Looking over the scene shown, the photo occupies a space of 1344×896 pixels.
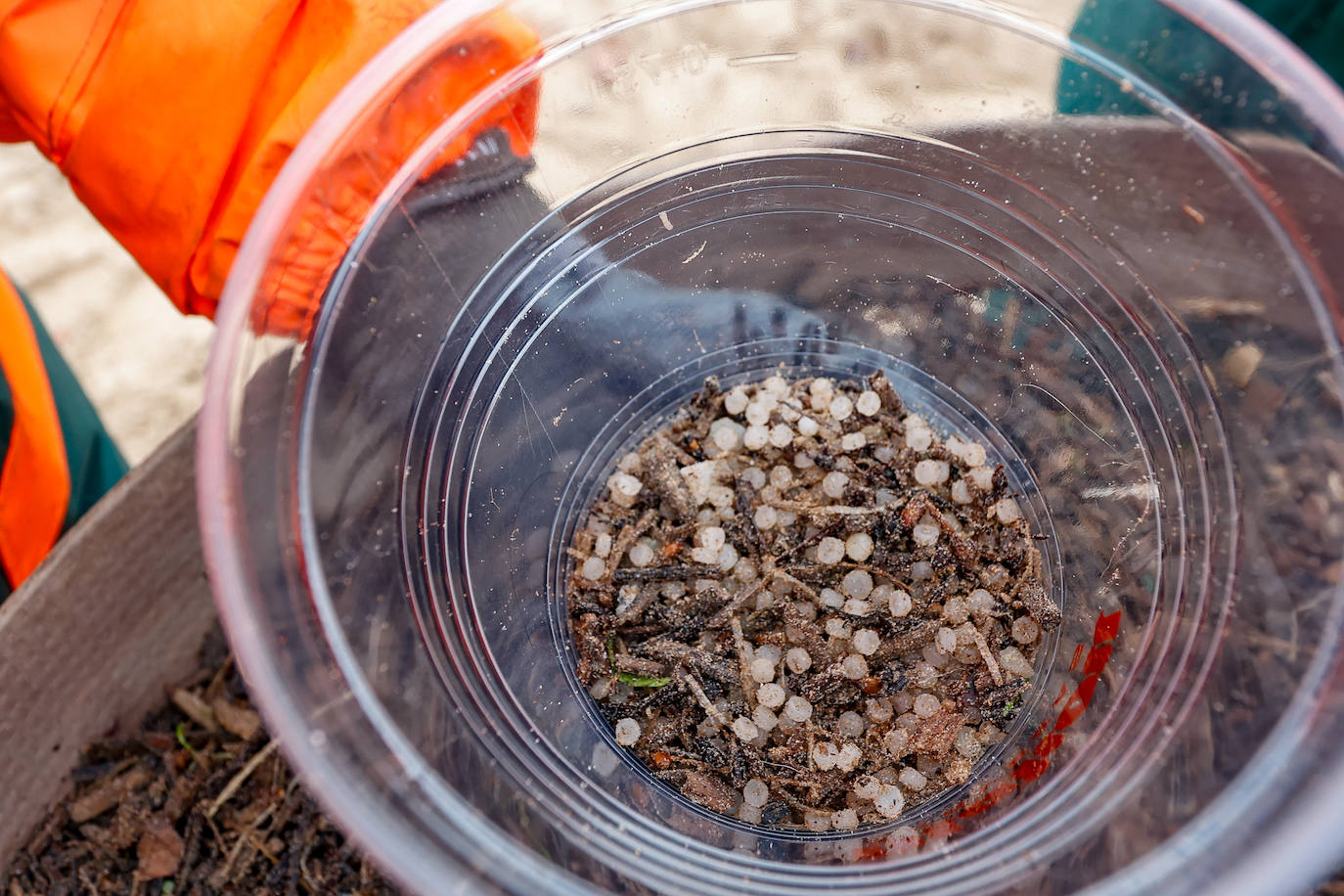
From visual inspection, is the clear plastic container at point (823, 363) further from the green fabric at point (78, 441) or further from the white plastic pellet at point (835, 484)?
the green fabric at point (78, 441)

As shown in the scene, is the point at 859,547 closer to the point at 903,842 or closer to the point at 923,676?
the point at 923,676

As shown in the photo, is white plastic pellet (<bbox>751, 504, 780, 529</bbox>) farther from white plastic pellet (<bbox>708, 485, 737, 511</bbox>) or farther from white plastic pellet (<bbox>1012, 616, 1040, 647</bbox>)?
white plastic pellet (<bbox>1012, 616, 1040, 647</bbox>)

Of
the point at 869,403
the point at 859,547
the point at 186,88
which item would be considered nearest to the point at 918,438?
the point at 869,403

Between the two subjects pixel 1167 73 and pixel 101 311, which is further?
pixel 101 311

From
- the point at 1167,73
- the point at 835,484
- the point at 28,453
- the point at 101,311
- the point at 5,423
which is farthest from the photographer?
the point at 101,311

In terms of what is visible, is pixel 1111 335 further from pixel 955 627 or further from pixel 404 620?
pixel 404 620

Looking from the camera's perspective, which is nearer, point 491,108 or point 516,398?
point 491,108

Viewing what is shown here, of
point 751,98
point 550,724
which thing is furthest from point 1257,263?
point 550,724
